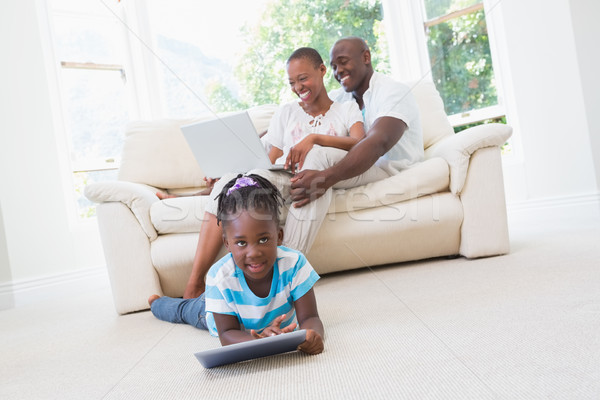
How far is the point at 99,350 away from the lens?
54.2 inches

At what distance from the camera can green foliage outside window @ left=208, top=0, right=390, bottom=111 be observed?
11.8 feet

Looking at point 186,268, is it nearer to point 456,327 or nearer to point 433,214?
point 433,214

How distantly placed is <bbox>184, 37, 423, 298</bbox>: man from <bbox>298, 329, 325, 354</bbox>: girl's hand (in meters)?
0.83

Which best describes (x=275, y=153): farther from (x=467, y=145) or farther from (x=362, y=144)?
(x=467, y=145)

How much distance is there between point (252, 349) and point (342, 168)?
1.01 metres

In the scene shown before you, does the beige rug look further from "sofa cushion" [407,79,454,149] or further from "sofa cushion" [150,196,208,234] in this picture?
"sofa cushion" [407,79,454,149]

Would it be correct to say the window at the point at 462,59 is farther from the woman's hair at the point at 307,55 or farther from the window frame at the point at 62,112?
the window frame at the point at 62,112

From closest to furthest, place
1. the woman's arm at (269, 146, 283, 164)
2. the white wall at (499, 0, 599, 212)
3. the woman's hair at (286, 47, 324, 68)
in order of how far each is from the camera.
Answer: the woman's hair at (286, 47, 324, 68) < the woman's arm at (269, 146, 283, 164) < the white wall at (499, 0, 599, 212)

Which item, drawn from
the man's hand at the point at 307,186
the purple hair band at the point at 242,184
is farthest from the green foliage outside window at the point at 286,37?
the purple hair band at the point at 242,184

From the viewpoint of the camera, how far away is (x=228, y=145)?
5.88ft

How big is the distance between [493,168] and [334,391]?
144 centimetres

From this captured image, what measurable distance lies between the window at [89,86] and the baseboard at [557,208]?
2.65 m

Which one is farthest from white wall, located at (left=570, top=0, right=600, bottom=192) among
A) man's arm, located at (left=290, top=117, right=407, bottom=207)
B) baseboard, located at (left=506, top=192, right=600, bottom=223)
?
man's arm, located at (left=290, top=117, right=407, bottom=207)

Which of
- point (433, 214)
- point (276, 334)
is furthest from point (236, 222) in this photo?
point (433, 214)
